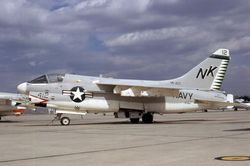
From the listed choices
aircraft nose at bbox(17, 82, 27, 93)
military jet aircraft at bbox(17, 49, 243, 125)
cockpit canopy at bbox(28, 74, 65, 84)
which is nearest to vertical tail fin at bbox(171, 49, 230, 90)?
military jet aircraft at bbox(17, 49, 243, 125)

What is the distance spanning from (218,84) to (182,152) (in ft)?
63.6

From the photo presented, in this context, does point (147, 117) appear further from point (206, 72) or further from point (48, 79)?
point (48, 79)

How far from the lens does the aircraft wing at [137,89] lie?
26.2m

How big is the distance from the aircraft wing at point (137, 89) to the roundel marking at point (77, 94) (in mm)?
1239

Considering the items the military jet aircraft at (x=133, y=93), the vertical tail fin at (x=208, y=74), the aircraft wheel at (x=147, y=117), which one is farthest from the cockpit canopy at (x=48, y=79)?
the vertical tail fin at (x=208, y=74)

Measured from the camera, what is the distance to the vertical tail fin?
28.1 meters

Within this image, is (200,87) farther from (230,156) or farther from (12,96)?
(230,156)

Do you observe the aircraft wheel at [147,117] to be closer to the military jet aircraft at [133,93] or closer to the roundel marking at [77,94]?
the military jet aircraft at [133,93]

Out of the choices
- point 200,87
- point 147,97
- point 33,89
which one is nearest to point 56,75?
point 33,89

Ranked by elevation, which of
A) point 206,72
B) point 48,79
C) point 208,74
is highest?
point 206,72

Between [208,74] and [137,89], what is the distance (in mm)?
5210

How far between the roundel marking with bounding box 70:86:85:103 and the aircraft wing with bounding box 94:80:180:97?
1.24 m

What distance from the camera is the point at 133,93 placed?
26328 millimetres

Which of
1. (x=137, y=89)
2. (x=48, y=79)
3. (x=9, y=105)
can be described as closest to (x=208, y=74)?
(x=137, y=89)
